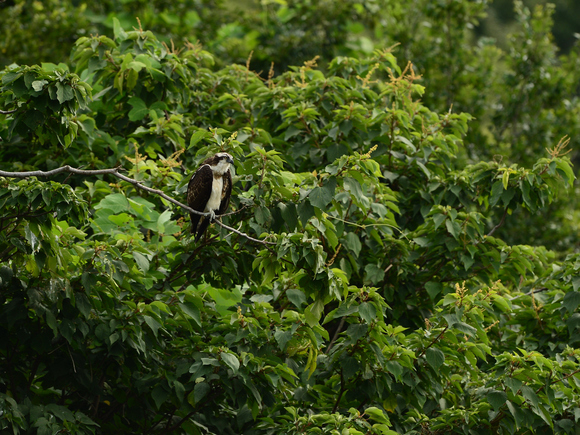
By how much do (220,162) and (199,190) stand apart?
276 mm

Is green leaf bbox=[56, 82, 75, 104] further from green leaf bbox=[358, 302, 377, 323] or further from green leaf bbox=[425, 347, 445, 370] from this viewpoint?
green leaf bbox=[425, 347, 445, 370]

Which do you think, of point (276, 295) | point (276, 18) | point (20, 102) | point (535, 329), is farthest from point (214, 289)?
point (276, 18)

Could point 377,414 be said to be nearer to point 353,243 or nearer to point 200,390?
point 200,390

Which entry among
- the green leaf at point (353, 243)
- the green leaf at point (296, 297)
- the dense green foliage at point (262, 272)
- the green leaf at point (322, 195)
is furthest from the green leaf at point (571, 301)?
the green leaf at point (322, 195)

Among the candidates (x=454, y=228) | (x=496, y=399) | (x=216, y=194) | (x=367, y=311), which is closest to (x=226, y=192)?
(x=216, y=194)

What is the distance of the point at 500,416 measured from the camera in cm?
449

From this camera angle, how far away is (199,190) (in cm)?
439

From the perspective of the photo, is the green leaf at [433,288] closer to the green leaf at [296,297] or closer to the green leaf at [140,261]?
the green leaf at [296,297]

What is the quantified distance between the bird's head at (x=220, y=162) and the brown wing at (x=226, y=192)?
40mm

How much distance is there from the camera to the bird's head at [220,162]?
13.6 ft

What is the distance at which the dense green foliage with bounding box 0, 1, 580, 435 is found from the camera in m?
3.92

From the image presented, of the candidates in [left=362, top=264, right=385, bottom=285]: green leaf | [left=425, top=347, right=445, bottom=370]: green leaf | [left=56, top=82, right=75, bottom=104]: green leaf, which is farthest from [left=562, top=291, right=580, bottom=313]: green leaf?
[left=56, top=82, right=75, bottom=104]: green leaf

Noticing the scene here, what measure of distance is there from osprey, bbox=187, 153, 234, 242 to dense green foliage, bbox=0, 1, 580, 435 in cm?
10

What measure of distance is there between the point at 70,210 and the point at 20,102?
981mm
